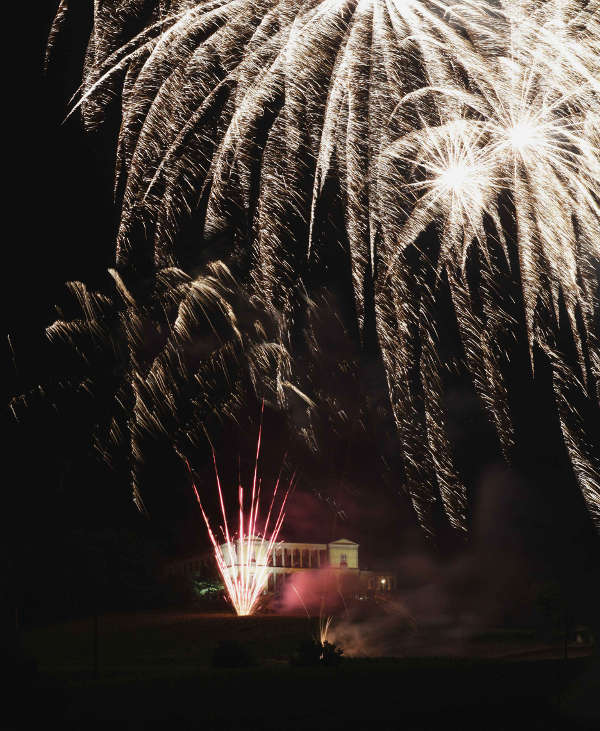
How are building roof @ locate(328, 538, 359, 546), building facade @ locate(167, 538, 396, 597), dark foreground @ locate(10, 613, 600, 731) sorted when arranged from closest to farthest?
1. dark foreground @ locate(10, 613, 600, 731)
2. building facade @ locate(167, 538, 396, 597)
3. building roof @ locate(328, 538, 359, 546)

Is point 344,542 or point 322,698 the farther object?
point 344,542

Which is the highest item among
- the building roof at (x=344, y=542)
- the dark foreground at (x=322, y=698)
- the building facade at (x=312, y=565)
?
the building roof at (x=344, y=542)

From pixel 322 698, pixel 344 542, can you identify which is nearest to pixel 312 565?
pixel 344 542

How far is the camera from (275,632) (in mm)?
42469

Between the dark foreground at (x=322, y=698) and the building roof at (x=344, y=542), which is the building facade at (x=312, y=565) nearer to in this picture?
the building roof at (x=344, y=542)

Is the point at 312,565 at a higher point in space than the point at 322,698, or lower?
higher

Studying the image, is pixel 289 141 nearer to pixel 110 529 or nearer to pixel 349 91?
pixel 349 91

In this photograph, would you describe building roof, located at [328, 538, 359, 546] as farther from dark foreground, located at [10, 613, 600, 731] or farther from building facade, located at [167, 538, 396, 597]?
dark foreground, located at [10, 613, 600, 731]

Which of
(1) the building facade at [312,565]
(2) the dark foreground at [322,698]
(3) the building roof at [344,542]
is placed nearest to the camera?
(2) the dark foreground at [322,698]

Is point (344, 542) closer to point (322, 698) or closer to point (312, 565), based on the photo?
point (312, 565)

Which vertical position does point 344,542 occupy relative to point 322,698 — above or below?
above

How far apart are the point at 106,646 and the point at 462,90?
33.7 meters

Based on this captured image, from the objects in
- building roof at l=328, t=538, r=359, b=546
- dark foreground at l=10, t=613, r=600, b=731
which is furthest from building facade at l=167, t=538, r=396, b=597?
dark foreground at l=10, t=613, r=600, b=731

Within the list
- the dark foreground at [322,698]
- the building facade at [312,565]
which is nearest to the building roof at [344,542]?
the building facade at [312,565]
